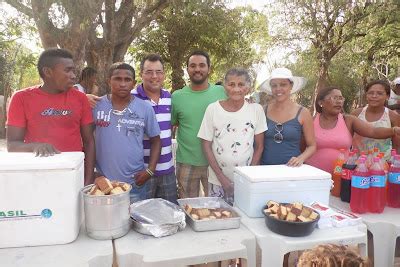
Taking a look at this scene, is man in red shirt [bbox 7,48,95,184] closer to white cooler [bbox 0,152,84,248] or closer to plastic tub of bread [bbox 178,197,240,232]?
white cooler [bbox 0,152,84,248]

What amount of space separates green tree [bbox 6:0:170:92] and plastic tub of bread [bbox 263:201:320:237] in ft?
17.5

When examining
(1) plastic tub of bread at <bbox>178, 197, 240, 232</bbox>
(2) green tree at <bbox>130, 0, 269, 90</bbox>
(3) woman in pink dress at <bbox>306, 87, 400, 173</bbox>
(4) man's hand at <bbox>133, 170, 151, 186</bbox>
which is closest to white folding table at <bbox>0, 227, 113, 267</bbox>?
(1) plastic tub of bread at <bbox>178, 197, 240, 232</bbox>

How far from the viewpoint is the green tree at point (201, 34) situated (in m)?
10.4

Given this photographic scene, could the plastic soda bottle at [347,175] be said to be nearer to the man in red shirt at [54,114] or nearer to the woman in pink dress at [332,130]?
the woman in pink dress at [332,130]

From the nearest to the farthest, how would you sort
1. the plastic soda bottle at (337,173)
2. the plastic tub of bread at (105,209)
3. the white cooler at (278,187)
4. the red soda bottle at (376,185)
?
the plastic tub of bread at (105,209), the white cooler at (278,187), the red soda bottle at (376,185), the plastic soda bottle at (337,173)

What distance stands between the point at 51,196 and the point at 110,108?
1068mm

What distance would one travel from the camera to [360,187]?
87.3 inches

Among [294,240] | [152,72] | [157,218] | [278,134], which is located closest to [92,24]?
[152,72]

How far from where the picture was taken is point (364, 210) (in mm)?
2285

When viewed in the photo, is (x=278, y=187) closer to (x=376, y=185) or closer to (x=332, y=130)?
(x=376, y=185)

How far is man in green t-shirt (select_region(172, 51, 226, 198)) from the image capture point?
3.20m

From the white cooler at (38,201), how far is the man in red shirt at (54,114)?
24.2 inches

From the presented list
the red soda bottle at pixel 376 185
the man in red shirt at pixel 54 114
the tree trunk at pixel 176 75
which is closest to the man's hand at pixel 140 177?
the man in red shirt at pixel 54 114

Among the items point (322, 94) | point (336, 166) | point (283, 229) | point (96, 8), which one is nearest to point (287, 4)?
point (96, 8)
